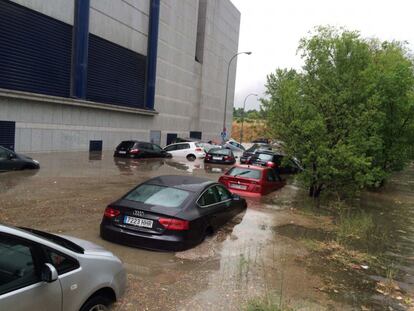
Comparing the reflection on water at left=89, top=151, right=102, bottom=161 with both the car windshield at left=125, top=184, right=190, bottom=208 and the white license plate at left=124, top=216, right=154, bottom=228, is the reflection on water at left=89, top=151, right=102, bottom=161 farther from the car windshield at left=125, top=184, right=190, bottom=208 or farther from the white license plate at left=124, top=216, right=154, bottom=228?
the white license plate at left=124, top=216, right=154, bottom=228

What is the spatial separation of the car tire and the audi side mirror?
67 cm

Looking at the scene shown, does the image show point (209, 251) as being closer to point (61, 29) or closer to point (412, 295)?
point (412, 295)

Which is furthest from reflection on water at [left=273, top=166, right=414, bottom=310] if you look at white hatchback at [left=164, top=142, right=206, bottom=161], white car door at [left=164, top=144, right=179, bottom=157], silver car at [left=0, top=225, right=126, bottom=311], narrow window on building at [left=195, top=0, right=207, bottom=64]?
narrow window on building at [left=195, top=0, right=207, bottom=64]

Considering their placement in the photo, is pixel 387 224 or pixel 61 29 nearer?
pixel 387 224

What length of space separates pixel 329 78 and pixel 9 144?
54.2 ft

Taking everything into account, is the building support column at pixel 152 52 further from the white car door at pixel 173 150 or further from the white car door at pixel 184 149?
the white car door at pixel 184 149

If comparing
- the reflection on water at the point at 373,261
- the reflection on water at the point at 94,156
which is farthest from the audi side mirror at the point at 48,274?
the reflection on water at the point at 94,156

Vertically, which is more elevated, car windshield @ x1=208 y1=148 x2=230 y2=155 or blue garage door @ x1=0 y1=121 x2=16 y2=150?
blue garage door @ x1=0 y1=121 x2=16 y2=150

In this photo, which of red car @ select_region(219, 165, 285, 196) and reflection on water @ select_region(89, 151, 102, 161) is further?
reflection on water @ select_region(89, 151, 102, 161)


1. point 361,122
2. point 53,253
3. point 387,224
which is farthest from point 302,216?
point 53,253

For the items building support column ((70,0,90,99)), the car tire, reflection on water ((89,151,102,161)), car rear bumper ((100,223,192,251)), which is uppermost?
building support column ((70,0,90,99))

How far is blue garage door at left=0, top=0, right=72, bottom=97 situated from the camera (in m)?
21.3

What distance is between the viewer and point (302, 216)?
12.5m

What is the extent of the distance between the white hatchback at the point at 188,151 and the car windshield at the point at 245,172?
1478 cm
